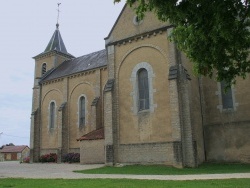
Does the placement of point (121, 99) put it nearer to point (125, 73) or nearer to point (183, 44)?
point (125, 73)

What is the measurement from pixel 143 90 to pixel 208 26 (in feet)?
43.7

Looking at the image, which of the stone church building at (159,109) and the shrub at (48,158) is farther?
the shrub at (48,158)

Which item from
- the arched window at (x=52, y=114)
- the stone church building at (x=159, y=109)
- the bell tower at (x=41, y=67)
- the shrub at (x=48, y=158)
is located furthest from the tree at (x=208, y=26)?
the bell tower at (x=41, y=67)

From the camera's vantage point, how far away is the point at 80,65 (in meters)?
35.8

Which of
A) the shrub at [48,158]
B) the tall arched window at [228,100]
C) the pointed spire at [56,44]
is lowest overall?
the shrub at [48,158]

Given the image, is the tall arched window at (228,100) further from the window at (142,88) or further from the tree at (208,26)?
the tree at (208,26)

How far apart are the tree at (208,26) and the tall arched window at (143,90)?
453 inches

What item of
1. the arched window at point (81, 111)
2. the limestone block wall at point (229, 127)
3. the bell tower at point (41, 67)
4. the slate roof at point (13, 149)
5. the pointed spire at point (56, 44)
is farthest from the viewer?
the slate roof at point (13, 149)

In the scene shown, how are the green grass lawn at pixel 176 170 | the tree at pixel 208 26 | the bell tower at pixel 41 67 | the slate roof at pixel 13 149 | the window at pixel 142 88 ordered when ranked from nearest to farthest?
the tree at pixel 208 26 → the green grass lawn at pixel 176 170 → the window at pixel 142 88 → the bell tower at pixel 41 67 → the slate roof at pixel 13 149

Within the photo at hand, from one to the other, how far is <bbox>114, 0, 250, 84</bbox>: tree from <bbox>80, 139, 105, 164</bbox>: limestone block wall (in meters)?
16.4

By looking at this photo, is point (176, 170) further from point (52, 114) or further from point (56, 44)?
point (56, 44)

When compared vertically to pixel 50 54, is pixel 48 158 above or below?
below

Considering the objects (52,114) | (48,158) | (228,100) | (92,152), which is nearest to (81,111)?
(52,114)

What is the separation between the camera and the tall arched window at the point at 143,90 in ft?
70.7
